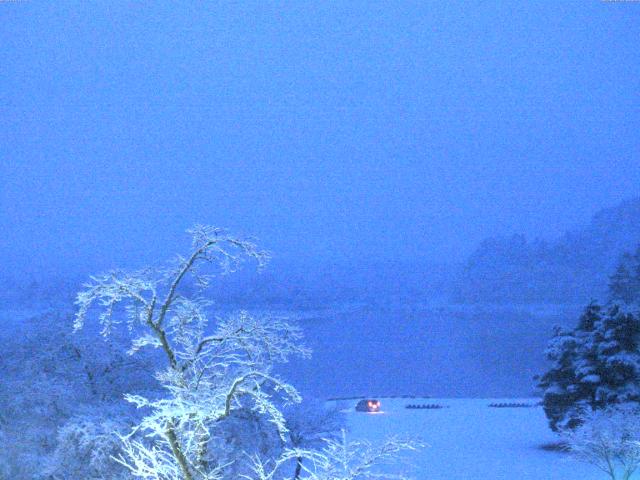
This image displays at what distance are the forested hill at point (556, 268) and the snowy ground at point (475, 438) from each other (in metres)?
46.8

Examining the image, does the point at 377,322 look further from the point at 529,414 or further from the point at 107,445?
the point at 107,445

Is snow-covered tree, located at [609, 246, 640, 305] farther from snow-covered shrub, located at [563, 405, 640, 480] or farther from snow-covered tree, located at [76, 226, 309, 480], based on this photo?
snow-covered tree, located at [76, 226, 309, 480]

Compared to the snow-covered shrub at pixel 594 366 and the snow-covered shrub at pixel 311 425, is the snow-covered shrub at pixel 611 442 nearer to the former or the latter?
the snow-covered shrub at pixel 594 366

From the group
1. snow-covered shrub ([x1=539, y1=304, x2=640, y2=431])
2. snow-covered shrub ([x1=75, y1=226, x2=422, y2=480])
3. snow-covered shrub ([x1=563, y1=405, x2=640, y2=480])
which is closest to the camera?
snow-covered shrub ([x1=75, y1=226, x2=422, y2=480])

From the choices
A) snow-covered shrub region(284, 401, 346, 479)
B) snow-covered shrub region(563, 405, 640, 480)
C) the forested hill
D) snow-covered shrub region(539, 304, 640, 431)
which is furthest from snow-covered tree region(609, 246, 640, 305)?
the forested hill

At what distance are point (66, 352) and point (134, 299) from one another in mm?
8087

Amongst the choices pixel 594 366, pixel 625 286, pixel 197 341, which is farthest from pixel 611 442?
pixel 625 286

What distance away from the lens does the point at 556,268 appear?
79562 mm

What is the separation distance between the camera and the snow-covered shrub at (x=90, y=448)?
1059cm

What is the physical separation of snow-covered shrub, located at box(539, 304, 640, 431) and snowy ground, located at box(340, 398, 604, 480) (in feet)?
3.95

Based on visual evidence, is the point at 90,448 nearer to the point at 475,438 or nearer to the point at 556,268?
the point at 475,438

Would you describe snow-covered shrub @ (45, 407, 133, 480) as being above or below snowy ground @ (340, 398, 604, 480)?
below

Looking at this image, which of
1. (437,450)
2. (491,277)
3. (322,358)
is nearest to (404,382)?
(322,358)

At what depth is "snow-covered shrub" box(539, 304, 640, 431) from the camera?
1803cm
